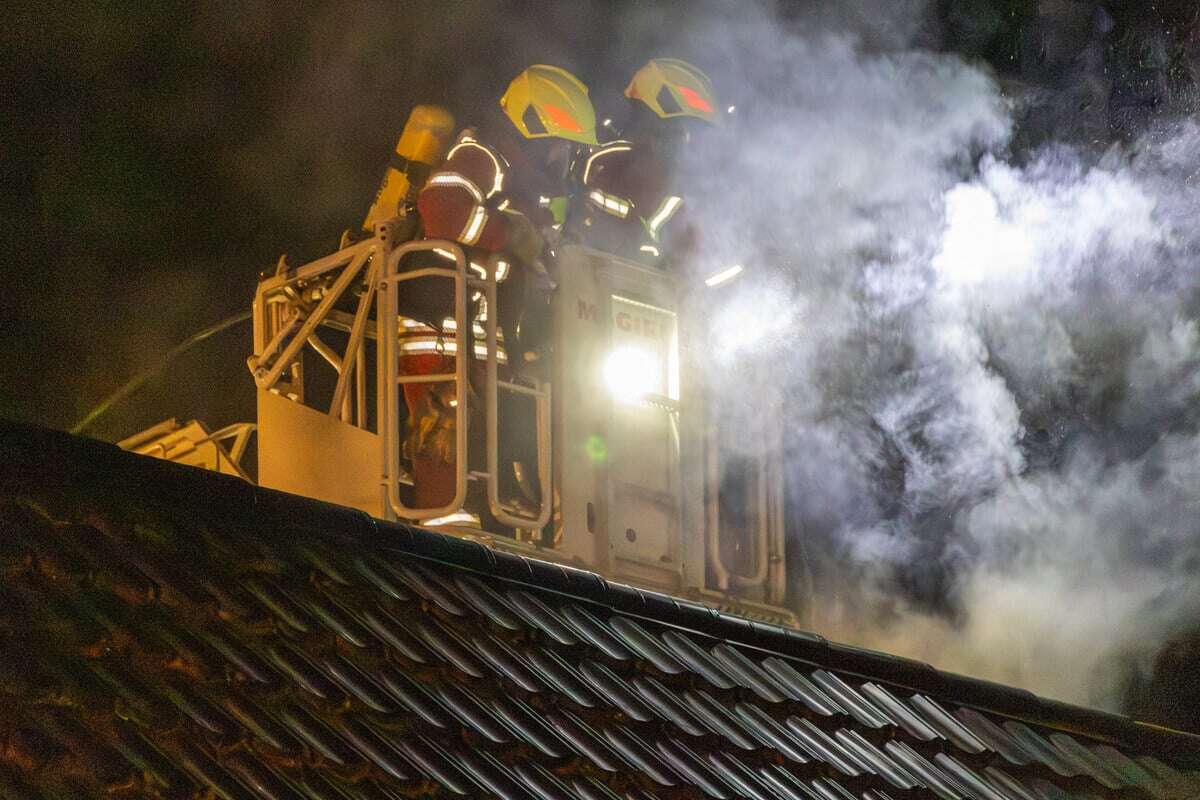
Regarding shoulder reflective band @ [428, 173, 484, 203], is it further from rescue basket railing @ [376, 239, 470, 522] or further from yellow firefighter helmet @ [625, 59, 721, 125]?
yellow firefighter helmet @ [625, 59, 721, 125]

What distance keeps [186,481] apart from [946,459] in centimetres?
1041

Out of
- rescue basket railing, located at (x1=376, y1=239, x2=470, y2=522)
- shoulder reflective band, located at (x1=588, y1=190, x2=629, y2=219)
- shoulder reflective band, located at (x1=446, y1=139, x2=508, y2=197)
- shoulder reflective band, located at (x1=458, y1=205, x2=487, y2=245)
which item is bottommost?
rescue basket railing, located at (x1=376, y1=239, x2=470, y2=522)

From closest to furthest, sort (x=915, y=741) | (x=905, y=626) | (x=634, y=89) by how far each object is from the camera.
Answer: (x=915, y=741) → (x=634, y=89) → (x=905, y=626)

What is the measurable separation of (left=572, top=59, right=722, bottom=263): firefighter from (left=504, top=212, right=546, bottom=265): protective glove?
727mm

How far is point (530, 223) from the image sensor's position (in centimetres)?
1146

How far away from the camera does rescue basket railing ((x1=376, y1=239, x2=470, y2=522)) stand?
10.7 metres

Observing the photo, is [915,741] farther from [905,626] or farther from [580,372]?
[905,626]

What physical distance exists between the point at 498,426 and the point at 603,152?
1.76 m

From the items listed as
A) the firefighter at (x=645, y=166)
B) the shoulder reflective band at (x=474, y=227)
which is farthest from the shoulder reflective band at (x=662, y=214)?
the shoulder reflective band at (x=474, y=227)

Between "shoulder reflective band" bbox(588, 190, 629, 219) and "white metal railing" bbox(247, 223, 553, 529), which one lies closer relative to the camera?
"white metal railing" bbox(247, 223, 553, 529)

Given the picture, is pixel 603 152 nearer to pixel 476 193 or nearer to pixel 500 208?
pixel 500 208

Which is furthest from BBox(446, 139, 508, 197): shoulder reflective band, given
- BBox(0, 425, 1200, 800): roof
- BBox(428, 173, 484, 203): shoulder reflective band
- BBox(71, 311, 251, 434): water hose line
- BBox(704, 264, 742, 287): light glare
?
BBox(0, 425, 1200, 800): roof

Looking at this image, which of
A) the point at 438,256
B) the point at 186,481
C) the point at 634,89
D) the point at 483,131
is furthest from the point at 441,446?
the point at 186,481

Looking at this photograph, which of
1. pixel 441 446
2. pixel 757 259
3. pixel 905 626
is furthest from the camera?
pixel 905 626
